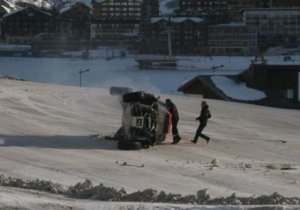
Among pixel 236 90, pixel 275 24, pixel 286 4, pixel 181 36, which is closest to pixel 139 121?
pixel 236 90

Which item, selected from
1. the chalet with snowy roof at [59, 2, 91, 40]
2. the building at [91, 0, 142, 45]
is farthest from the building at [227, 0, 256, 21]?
the chalet with snowy roof at [59, 2, 91, 40]

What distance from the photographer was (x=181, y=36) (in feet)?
420

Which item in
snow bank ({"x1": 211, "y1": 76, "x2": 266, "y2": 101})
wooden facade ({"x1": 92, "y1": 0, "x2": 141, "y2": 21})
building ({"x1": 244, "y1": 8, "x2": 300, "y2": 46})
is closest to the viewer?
snow bank ({"x1": 211, "y1": 76, "x2": 266, "y2": 101})

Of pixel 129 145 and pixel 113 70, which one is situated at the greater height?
pixel 129 145

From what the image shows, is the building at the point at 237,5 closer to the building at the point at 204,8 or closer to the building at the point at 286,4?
the building at the point at 204,8

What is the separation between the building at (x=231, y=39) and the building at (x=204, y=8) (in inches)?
747

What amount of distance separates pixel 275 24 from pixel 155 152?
11328 cm

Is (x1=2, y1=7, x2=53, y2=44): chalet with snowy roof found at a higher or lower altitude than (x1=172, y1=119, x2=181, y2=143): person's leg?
higher

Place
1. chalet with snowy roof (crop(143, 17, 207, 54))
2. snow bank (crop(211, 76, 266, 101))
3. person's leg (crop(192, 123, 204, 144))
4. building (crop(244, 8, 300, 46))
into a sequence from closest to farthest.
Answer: person's leg (crop(192, 123, 204, 144)), snow bank (crop(211, 76, 266, 101)), building (crop(244, 8, 300, 46)), chalet with snowy roof (crop(143, 17, 207, 54))

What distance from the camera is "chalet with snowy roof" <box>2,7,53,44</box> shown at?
131 metres

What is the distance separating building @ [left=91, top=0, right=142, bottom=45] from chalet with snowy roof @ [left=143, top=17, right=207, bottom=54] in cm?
453

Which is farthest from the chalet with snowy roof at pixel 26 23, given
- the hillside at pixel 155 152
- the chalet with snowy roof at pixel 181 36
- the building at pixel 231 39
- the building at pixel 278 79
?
the hillside at pixel 155 152

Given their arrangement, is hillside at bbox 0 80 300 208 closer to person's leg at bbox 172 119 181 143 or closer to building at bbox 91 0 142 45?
person's leg at bbox 172 119 181 143

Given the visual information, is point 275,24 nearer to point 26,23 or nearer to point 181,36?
point 181,36
